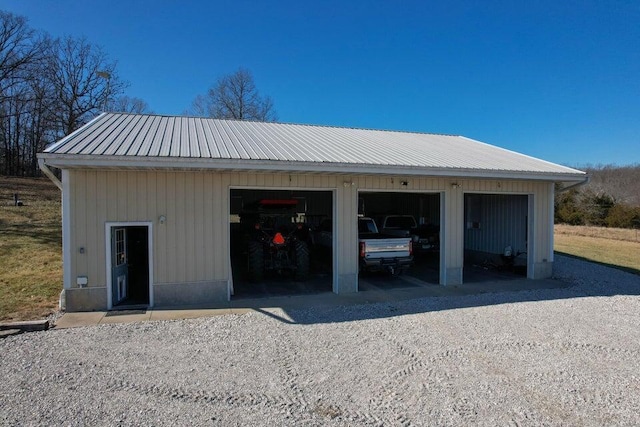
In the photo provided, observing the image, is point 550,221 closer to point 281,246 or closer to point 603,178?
point 281,246

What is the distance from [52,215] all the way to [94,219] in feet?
47.8

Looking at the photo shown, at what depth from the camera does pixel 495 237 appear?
1285 cm

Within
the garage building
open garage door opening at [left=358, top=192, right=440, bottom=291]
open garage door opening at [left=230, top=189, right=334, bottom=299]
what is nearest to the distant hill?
open garage door opening at [left=358, top=192, right=440, bottom=291]

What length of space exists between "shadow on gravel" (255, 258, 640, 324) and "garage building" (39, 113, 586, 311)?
83 centimetres

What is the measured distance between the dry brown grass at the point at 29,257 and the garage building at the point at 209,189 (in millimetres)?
1003

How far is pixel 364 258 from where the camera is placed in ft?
33.1

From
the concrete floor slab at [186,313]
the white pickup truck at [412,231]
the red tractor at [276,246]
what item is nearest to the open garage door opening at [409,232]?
the white pickup truck at [412,231]

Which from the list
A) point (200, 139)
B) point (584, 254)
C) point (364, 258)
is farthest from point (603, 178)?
point (200, 139)

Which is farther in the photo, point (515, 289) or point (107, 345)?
point (515, 289)

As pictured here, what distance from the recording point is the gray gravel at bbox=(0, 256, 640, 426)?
3688mm

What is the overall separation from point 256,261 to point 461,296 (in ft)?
16.2

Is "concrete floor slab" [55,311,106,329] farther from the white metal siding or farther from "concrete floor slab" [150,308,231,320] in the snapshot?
"concrete floor slab" [150,308,231,320]

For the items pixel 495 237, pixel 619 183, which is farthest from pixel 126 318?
pixel 619 183

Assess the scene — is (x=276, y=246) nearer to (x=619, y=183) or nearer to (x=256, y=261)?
(x=256, y=261)
